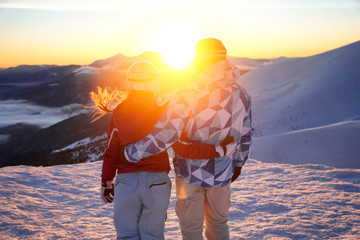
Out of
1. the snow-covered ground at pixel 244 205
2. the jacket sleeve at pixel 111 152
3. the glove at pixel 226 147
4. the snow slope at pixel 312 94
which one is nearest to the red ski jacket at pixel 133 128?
the jacket sleeve at pixel 111 152

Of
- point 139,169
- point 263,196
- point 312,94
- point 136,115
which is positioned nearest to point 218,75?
point 136,115

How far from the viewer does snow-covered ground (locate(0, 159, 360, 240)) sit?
10.4 feet

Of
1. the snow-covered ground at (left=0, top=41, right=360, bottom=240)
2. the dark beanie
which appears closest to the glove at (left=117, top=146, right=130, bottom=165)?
the dark beanie

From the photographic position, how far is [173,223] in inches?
136

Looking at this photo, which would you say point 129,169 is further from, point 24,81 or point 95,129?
point 24,81

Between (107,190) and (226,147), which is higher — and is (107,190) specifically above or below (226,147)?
below

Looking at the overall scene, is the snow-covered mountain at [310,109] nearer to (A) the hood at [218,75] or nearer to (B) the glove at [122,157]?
(A) the hood at [218,75]

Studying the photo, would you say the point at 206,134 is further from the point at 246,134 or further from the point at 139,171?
the point at 139,171

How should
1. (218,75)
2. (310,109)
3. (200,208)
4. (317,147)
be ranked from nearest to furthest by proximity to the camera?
(218,75) → (200,208) → (317,147) → (310,109)

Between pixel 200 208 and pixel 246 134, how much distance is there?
2.54 feet

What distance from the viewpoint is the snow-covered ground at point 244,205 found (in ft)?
10.4

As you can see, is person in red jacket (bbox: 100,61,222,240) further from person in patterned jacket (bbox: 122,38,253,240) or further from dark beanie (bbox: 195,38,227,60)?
dark beanie (bbox: 195,38,227,60)

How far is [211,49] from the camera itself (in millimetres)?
1960

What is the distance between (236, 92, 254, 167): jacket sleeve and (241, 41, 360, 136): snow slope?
41.8 ft
